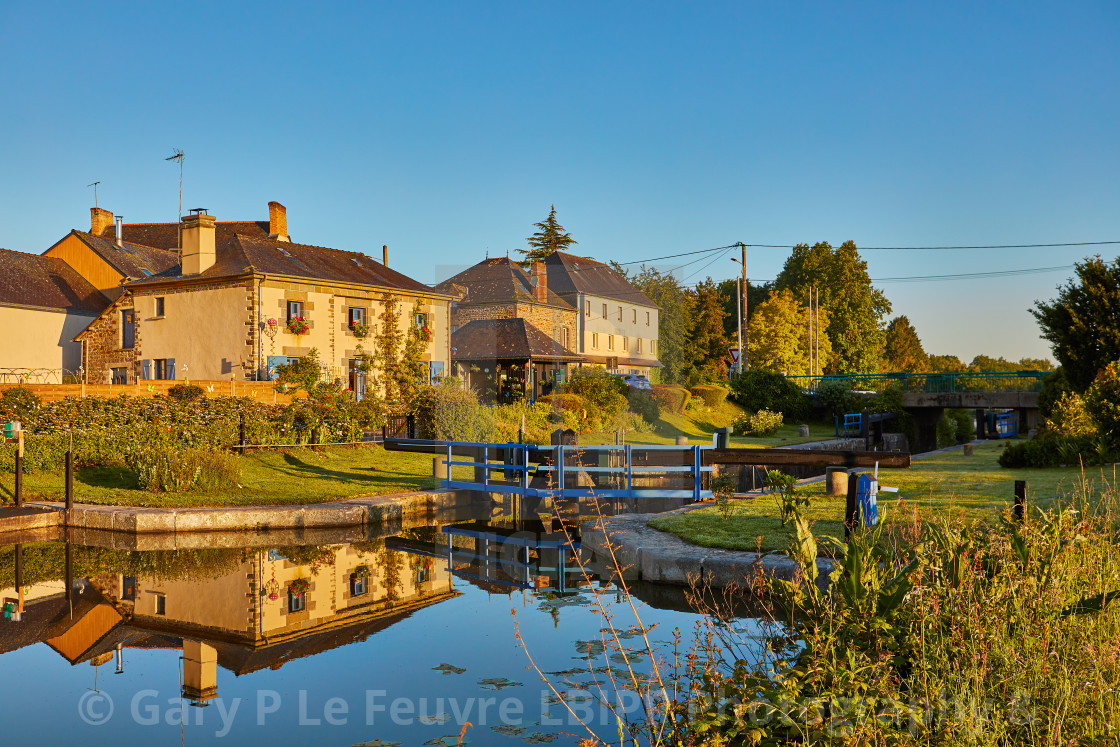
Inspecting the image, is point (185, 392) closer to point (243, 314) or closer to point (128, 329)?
point (243, 314)

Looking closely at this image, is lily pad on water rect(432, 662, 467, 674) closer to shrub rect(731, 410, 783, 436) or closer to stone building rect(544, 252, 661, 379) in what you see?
shrub rect(731, 410, 783, 436)

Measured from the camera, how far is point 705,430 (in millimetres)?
34812

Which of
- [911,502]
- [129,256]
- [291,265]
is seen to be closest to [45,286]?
[129,256]

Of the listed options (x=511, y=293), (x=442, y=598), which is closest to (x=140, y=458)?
(x=442, y=598)

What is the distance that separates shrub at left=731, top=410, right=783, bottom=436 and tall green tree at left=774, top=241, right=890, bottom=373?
32.1 meters

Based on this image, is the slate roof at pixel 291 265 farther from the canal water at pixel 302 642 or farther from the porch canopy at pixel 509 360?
the canal water at pixel 302 642

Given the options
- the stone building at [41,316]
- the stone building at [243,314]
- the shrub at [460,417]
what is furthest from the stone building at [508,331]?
the stone building at [41,316]

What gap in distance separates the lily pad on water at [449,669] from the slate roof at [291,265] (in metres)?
26.9

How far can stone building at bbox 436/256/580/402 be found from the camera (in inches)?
1332

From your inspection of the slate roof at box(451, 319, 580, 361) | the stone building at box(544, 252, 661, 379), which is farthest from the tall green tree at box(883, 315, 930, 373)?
the slate roof at box(451, 319, 580, 361)

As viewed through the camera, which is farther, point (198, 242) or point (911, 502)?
point (198, 242)

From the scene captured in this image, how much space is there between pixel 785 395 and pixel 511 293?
15.2 m

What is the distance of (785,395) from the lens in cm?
3931

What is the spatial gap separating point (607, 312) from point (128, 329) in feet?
93.2
